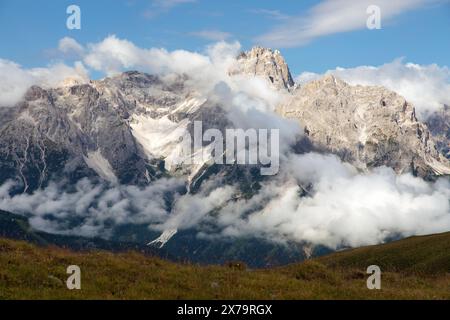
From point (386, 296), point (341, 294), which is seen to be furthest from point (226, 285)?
point (386, 296)

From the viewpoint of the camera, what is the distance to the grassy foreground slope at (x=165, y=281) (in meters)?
29.2

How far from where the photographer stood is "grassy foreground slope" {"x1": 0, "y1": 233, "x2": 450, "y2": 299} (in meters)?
29.2

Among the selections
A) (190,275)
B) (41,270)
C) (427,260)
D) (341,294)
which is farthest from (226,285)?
(427,260)

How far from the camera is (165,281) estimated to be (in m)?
32.0

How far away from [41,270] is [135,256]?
892 cm
